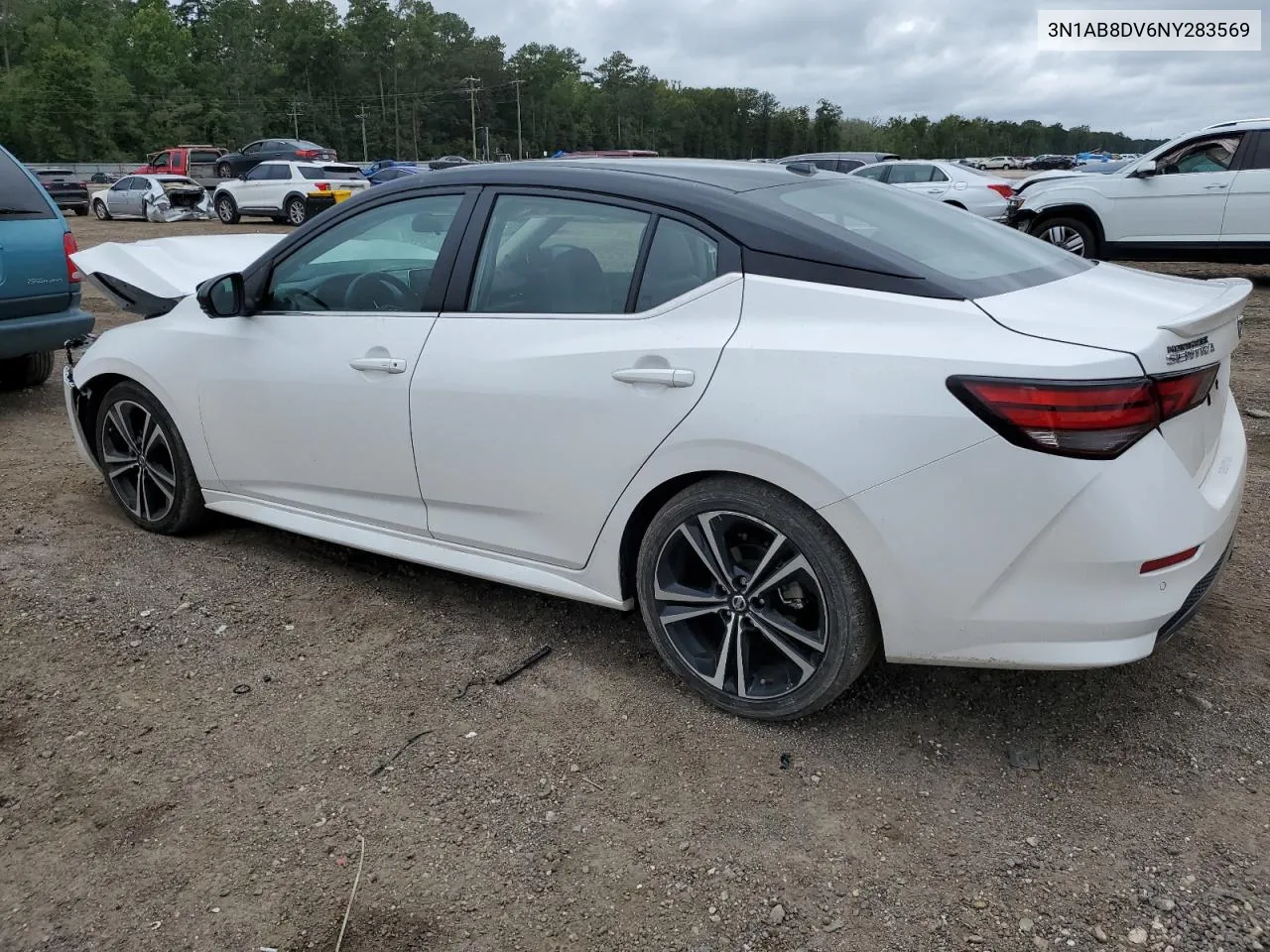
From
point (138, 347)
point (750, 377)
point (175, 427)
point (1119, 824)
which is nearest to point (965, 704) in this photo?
point (1119, 824)

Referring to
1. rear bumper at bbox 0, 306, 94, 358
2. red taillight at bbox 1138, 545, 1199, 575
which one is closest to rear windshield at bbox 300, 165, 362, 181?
rear bumper at bbox 0, 306, 94, 358

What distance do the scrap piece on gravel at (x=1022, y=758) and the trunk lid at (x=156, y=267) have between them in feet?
10.5

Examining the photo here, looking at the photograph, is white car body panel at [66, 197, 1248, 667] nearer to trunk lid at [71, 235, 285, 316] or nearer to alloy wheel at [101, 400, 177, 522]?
alloy wheel at [101, 400, 177, 522]

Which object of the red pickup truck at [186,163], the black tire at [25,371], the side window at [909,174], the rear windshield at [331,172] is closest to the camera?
the black tire at [25,371]

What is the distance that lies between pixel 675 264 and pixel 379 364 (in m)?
1.07

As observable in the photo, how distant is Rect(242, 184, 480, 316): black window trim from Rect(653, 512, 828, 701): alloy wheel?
1170 millimetres

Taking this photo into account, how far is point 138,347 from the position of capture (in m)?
4.13

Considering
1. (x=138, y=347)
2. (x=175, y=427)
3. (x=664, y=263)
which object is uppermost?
(x=664, y=263)

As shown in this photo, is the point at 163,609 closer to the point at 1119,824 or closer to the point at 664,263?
the point at 664,263

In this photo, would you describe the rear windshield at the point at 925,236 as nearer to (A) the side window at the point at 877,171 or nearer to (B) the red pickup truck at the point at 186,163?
(A) the side window at the point at 877,171

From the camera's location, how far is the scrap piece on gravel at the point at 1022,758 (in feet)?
8.88

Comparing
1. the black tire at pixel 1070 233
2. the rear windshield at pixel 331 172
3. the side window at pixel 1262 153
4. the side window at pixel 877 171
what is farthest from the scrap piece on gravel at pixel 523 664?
the rear windshield at pixel 331 172

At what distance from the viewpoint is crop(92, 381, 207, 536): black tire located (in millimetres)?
4129

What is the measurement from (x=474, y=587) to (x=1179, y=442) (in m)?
2.42
